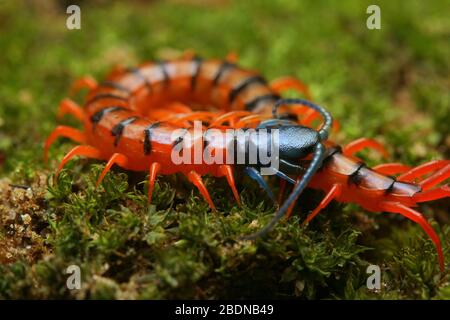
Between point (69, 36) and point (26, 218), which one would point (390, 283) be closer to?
point (26, 218)

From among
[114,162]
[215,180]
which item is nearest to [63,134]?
[114,162]

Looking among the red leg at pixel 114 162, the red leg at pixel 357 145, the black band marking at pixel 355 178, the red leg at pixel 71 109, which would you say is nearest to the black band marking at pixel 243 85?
the red leg at pixel 357 145

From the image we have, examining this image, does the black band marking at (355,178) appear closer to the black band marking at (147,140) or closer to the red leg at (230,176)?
the red leg at (230,176)

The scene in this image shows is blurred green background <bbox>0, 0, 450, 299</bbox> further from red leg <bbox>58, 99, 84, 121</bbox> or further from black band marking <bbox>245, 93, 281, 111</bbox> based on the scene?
black band marking <bbox>245, 93, 281, 111</bbox>

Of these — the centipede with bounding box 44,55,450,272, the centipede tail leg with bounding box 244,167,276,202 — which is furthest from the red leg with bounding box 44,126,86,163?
the centipede tail leg with bounding box 244,167,276,202

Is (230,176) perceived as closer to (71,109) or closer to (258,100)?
(258,100)
